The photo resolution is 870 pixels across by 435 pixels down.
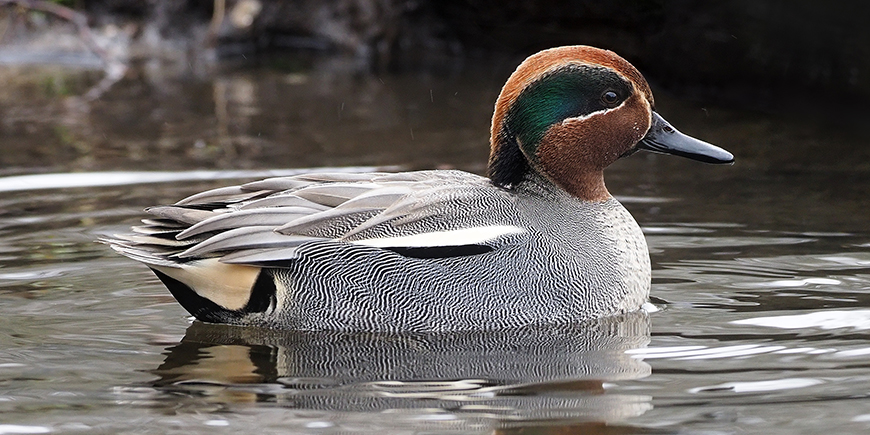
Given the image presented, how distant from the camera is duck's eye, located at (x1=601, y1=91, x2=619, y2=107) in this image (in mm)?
5051

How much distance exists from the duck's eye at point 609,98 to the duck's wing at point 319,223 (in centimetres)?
56

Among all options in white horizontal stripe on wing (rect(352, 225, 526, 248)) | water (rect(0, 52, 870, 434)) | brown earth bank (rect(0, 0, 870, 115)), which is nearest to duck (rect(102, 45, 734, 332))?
white horizontal stripe on wing (rect(352, 225, 526, 248))

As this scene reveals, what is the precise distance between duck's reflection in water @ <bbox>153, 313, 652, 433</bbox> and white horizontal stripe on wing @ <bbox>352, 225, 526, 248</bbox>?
36 centimetres

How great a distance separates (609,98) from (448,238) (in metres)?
0.92

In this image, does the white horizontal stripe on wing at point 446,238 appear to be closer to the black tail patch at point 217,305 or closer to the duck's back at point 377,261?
the duck's back at point 377,261

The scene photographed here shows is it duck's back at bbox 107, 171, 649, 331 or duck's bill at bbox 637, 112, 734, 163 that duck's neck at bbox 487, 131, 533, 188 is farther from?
duck's bill at bbox 637, 112, 734, 163

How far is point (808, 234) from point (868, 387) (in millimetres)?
2139

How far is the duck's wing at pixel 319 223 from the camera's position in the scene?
4684 millimetres

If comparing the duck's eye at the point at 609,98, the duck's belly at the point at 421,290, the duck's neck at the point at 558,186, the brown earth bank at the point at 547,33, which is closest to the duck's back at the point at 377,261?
the duck's belly at the point at 421,290

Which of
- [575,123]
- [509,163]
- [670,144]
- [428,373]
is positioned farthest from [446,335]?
[670,144]

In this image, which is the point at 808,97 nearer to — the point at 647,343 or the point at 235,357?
the point at 647,343

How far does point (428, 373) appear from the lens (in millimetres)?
4340

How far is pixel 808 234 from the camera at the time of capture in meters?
6.10

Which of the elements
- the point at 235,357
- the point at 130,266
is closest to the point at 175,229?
the point at 235,357
